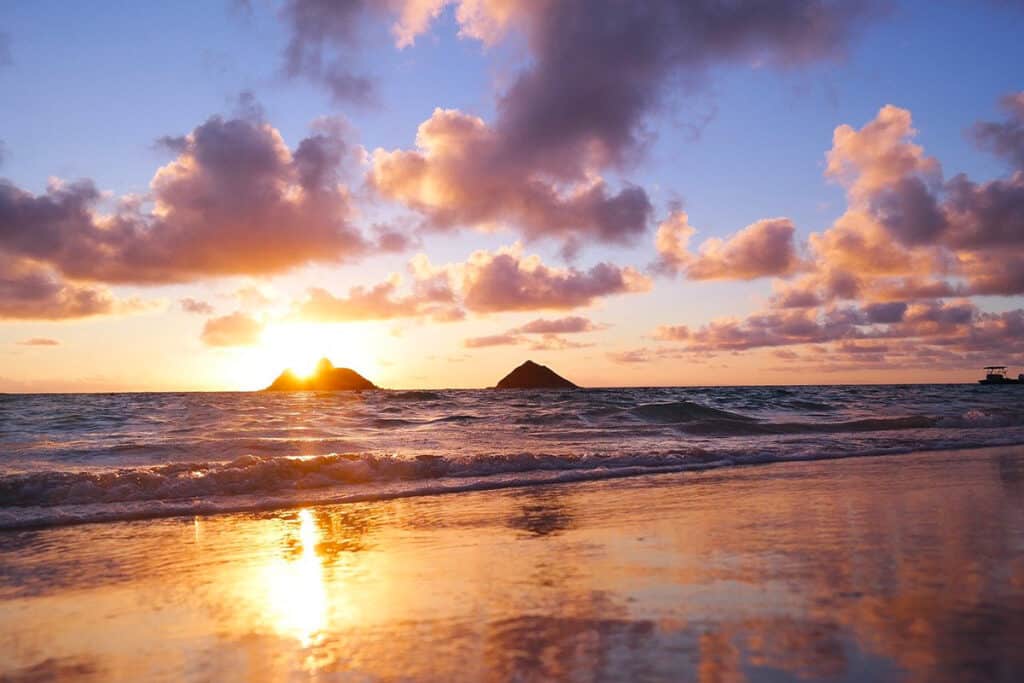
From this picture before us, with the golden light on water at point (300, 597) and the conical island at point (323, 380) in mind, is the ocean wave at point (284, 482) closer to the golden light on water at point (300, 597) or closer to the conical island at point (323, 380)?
the golden light on water at point (300, 597)

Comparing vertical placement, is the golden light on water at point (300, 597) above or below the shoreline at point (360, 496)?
above

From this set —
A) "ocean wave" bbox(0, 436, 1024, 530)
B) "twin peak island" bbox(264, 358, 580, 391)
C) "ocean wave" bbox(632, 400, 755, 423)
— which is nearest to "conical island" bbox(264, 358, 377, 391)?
"twin peak island" bbox(264, 358, 580, 391)

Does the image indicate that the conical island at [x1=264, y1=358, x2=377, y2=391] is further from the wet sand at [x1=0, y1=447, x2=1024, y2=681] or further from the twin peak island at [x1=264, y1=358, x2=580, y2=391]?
the wet sand at [x1=0, y1=447, x2=1024, y2=681]

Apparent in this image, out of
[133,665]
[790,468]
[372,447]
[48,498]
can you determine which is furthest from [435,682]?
[372,447]

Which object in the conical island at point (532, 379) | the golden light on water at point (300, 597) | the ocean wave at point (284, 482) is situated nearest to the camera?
the golden light on water at point (300, 597)

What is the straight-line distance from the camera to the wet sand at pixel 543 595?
400 cm

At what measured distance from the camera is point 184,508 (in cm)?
1092

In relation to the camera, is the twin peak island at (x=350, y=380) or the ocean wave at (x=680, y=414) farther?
the twin peak island at (x=350, y=380)

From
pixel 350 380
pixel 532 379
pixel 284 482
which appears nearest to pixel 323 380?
pixel 350 380

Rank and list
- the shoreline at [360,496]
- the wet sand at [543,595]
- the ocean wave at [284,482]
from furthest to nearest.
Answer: the ocean wave at [284,482] → the shoreline at [360,496] → the wet sand at [543,595]

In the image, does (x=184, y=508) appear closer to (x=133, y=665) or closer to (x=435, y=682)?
(x=133, y=665)

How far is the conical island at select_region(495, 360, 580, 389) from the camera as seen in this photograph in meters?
170

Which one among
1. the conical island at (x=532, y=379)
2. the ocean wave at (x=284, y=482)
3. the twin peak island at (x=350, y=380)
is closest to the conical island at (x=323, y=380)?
the twin peak island at (x=350, y=380)

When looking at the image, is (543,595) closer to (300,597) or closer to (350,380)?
(300,597)
